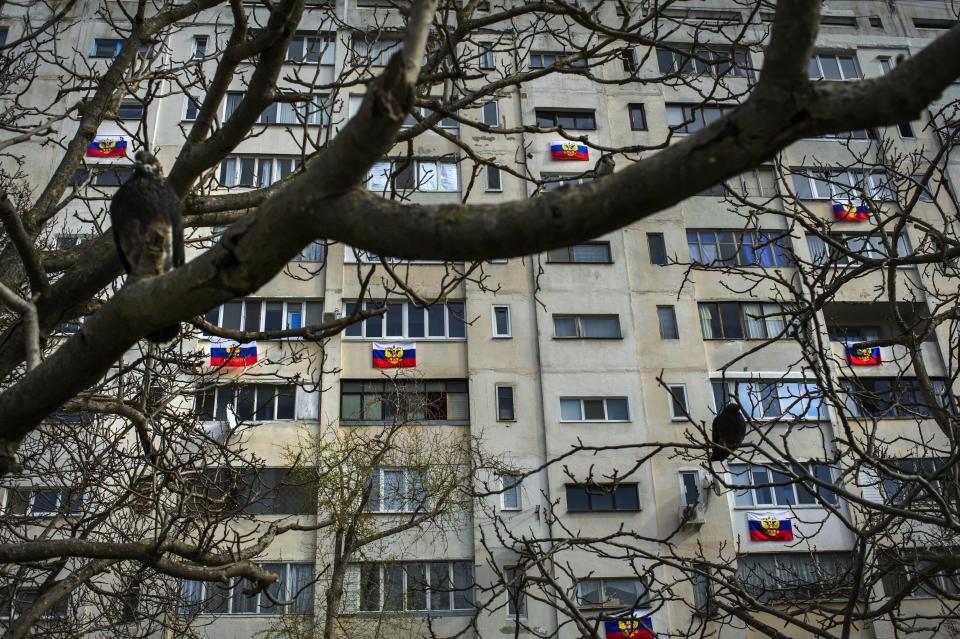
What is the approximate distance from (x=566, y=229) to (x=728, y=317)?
75.5 feet

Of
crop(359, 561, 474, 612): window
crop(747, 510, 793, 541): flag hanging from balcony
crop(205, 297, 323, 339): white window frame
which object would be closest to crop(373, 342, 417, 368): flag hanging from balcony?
crop(205, 297, 323, 339): white window frame

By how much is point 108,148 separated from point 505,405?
526 inches

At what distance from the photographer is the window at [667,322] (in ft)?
78.6

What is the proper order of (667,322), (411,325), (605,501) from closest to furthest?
1. (605,501)
2. (411,325)
3. (667,322)

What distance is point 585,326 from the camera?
24031 millimetres

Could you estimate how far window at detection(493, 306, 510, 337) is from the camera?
23.8m

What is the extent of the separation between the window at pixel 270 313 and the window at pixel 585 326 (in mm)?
6768

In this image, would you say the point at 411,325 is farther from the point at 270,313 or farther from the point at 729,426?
the point at 729,426

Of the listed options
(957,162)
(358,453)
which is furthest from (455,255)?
(957,162)

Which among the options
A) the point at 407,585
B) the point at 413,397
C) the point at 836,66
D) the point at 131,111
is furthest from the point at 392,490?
the point at 836,66

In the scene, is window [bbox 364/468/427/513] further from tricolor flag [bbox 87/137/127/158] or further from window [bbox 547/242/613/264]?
tricolor flag [bbox 87/137/127/158]

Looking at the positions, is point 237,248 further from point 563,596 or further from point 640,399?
point 640,399

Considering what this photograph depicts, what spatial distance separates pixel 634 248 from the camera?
81.8 ft

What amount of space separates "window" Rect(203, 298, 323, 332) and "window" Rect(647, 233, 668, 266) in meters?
9.79
